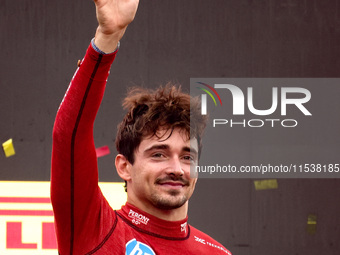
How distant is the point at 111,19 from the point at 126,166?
0.53 m

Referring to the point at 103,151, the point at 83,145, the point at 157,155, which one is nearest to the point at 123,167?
the point at 157,155

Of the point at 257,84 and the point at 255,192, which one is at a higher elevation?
the point at 257,84

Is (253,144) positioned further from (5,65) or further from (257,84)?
(5,65)

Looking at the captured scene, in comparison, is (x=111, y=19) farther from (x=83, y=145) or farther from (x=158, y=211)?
(x=158, y=211)

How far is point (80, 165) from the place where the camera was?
3.91 ft

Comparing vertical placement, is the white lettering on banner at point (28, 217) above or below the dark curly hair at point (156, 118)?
below

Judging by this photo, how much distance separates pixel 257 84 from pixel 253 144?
28 cm

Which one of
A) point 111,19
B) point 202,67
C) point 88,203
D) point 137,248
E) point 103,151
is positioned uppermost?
point 202,67

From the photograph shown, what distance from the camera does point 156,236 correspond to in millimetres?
1441

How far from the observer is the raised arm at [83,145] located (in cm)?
110

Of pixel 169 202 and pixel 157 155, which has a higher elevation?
pixel 157 155

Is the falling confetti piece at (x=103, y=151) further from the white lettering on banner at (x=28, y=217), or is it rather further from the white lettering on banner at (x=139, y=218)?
the white lettering on banner at (x=139, y=218)

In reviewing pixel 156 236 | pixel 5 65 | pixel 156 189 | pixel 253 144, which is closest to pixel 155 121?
pixel 156 189

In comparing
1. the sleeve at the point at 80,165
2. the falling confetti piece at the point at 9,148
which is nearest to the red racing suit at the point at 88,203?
the sleeve at the point at 80,165
